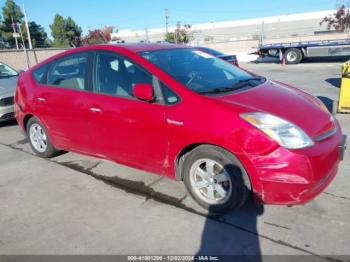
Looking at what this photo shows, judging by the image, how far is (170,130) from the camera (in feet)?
11.0

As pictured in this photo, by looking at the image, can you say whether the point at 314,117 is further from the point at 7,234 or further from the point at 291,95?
the point at 7,234

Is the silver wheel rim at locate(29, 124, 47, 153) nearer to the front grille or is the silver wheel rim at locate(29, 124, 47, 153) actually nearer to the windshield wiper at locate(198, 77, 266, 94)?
the front grille

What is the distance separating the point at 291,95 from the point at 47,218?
2.87 meters

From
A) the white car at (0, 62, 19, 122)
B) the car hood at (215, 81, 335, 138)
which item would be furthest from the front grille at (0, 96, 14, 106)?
the car hood at (215, 81, 335, 138)

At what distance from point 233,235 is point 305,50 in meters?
19.2

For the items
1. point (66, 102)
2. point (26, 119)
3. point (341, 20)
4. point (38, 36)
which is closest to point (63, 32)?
point (38, 36)

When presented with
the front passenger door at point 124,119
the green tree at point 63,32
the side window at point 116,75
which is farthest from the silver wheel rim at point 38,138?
the green tree at point 63,32

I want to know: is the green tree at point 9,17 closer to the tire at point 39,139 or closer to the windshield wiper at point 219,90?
the tire at point 39,139

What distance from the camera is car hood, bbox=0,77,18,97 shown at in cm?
707

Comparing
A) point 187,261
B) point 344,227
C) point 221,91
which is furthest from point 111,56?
point 344,227

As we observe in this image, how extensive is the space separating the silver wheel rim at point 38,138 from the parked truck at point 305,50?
18053mm

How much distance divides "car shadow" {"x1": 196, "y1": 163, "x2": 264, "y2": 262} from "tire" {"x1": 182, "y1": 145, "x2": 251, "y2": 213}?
4.9 inches

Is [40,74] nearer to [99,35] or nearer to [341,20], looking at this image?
[341,20]

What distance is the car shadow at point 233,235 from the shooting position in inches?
108
